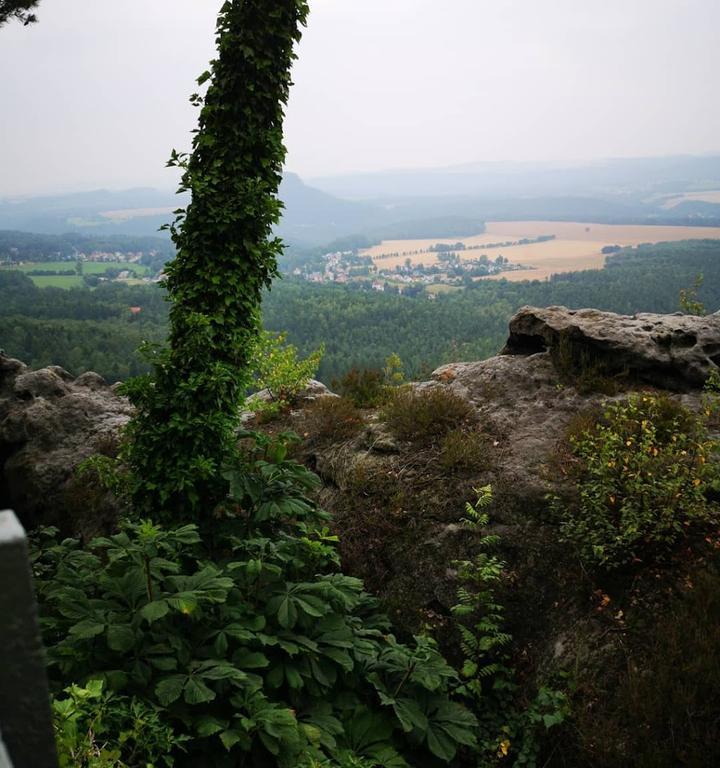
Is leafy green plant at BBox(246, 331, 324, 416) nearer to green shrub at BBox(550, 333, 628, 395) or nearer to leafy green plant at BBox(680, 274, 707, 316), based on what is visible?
green shrub at BBox(550, 333, 628, 395)

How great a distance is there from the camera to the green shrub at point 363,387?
873 cm

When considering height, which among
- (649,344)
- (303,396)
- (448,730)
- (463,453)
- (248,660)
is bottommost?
(448,730)

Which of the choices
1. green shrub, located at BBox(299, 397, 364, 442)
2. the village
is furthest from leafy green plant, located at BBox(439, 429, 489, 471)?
the village

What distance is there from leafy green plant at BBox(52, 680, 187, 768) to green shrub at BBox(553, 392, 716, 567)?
3.76m

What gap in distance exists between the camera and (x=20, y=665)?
3.88 ft

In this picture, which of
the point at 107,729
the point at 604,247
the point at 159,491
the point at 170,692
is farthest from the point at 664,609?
the point at 604,247

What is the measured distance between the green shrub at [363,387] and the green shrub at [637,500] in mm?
3813

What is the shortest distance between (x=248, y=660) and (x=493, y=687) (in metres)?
2.43

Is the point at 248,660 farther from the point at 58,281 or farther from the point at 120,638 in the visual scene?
the point at 58,281

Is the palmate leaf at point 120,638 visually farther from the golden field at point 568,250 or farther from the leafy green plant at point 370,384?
the golden field at point 568,250

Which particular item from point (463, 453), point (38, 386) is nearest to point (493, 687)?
point (463, 453)

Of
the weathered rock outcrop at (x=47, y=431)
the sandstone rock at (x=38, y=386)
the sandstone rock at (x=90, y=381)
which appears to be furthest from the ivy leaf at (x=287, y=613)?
the sandstone rock at (x=90, y=381)

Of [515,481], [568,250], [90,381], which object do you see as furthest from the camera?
[568,250]

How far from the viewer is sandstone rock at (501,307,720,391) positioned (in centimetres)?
719
